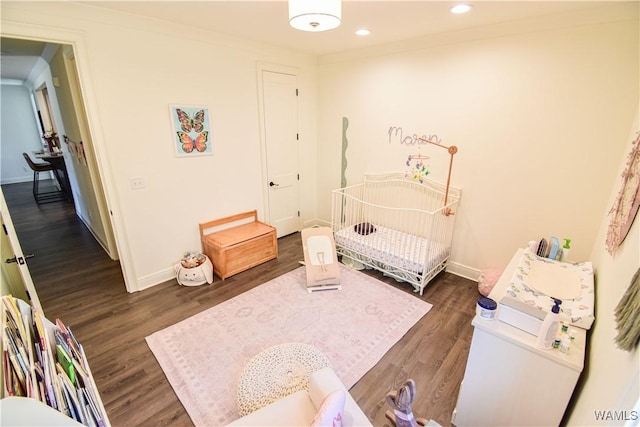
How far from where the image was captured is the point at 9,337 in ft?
3.42

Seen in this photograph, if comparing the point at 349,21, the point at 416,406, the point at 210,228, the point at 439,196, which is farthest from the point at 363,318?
the point at 349,21

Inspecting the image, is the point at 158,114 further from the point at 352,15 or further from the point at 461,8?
the point at 461,8

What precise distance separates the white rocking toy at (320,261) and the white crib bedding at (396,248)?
14.4 inches

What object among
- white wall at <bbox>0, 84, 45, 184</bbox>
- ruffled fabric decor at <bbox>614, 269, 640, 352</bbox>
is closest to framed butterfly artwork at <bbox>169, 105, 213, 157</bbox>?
ruffled fabric decor at <bbox>614, 269, 640, 352</bbox>

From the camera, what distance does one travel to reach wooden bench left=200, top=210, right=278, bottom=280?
10.4ft

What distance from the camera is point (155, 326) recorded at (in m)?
2.46

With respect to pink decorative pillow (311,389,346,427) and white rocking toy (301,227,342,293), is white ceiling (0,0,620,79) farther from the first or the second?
pink decorative pillow (311,389,346,427)

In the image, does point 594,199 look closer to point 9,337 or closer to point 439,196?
point 439,196

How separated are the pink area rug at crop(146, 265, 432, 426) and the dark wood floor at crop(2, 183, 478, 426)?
92 millimetres

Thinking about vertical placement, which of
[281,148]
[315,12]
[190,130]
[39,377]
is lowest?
[39,377]

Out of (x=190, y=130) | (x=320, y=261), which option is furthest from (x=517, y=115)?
(x=190, y=130)

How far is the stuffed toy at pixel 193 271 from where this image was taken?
3.04 meters

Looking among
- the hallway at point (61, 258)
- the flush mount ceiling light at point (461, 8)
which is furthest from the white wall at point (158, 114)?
the flush mount ceiling light at point (461, 8)

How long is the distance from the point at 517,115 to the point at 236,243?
10.2 feet
